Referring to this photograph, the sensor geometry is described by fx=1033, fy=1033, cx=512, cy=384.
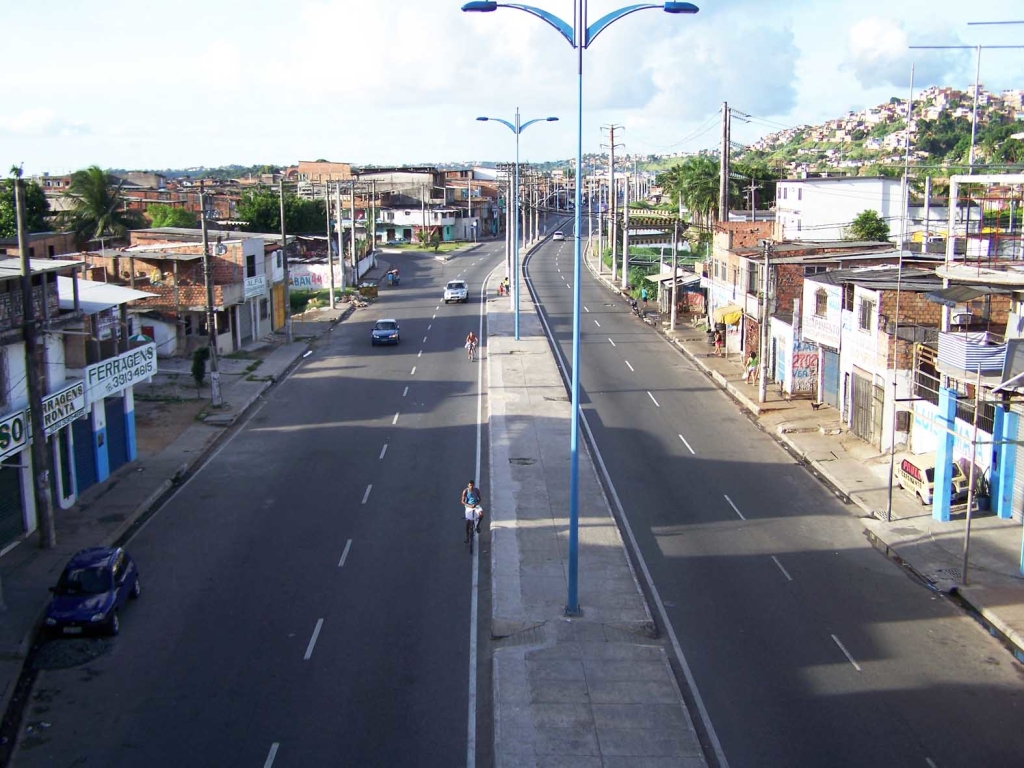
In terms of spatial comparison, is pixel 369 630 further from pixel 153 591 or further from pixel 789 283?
pixel 789 283

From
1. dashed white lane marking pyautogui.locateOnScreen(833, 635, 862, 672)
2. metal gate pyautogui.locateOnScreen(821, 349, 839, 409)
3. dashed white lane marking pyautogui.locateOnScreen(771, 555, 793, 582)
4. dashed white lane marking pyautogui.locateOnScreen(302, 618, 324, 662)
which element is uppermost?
metal gate pyautogui.locateOnScreen(821, 349, 839, 409)

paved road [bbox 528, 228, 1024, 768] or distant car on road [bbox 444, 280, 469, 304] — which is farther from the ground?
distant car on road [bbox 444, 280, 469, 304]

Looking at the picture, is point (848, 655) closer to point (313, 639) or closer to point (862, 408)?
point (313, 639)

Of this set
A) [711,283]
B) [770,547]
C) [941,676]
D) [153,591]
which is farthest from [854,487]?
[711,283]

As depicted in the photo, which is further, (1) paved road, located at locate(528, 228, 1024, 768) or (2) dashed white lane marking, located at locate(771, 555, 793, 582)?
(2) dashed white lane marking, located at locate(771, 555, 793, 582)

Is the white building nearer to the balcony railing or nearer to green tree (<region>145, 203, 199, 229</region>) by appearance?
green tree (<region>145, 203, 199, 229</region>)

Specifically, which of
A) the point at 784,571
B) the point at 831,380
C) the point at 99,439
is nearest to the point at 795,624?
the point at 784,571

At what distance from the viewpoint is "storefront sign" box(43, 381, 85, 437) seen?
80.7 feet

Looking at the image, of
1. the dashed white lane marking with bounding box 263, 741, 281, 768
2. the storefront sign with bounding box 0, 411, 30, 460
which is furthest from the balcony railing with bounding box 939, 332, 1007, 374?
the storefront sign with bounding box 0, 411, 30, 460

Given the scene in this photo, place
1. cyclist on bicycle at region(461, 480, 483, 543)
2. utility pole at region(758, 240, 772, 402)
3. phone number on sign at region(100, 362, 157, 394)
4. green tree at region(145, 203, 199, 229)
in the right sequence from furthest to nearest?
1. green tree at region(145, 203, 199, 229)
2. utility pole at region(758, 240, 772, 402)
3. phone number on sign at region(100, 362, 157, 394)
4. cyclist on bicycle at region(461, 480, 483, 543)

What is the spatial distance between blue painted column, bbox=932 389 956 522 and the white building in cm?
4493

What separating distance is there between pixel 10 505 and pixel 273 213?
72903mm

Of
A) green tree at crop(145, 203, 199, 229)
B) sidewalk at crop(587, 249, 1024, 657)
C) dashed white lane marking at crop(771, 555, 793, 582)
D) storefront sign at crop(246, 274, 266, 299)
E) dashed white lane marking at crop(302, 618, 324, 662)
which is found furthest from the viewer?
green tree at crop(145, 203, 199, 229)

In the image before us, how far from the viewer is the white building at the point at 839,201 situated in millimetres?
68375
